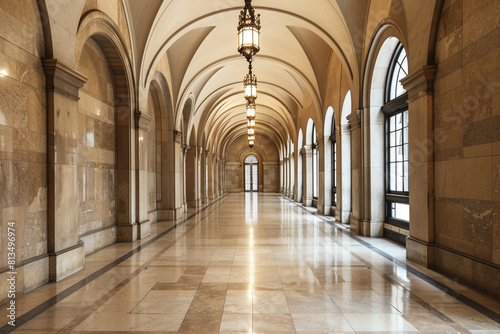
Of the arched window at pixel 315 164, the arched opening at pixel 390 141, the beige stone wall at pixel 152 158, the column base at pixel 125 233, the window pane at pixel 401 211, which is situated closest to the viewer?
the window pane at pixel 401 211

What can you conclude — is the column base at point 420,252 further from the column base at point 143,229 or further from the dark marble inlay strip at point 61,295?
the column base at point 143,229

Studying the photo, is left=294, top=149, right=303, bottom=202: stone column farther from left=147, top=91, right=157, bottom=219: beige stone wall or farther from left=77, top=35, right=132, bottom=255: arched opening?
left=77, top=35, right=132, bottom=255: arched opening

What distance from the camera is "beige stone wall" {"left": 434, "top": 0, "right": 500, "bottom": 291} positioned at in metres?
4.51

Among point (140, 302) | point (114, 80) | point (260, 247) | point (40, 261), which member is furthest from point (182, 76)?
point (140, 302)

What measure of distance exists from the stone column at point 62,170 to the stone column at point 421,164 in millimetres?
5726

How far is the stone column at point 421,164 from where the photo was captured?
5.96m

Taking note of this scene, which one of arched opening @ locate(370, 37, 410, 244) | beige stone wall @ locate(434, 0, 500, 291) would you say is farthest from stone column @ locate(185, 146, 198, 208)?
beige stone wall @ locate(434, 0, 500, 291)

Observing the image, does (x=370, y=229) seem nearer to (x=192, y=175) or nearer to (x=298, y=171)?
(x=192, y=175)

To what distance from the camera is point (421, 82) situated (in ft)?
19.8

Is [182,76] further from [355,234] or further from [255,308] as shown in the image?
[255,308]

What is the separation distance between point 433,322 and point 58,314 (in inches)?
160

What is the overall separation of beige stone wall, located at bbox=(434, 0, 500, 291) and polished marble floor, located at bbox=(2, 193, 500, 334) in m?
0.52

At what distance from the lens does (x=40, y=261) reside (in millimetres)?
5082

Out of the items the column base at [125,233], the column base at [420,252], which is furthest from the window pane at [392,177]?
the column base at [125,233]
